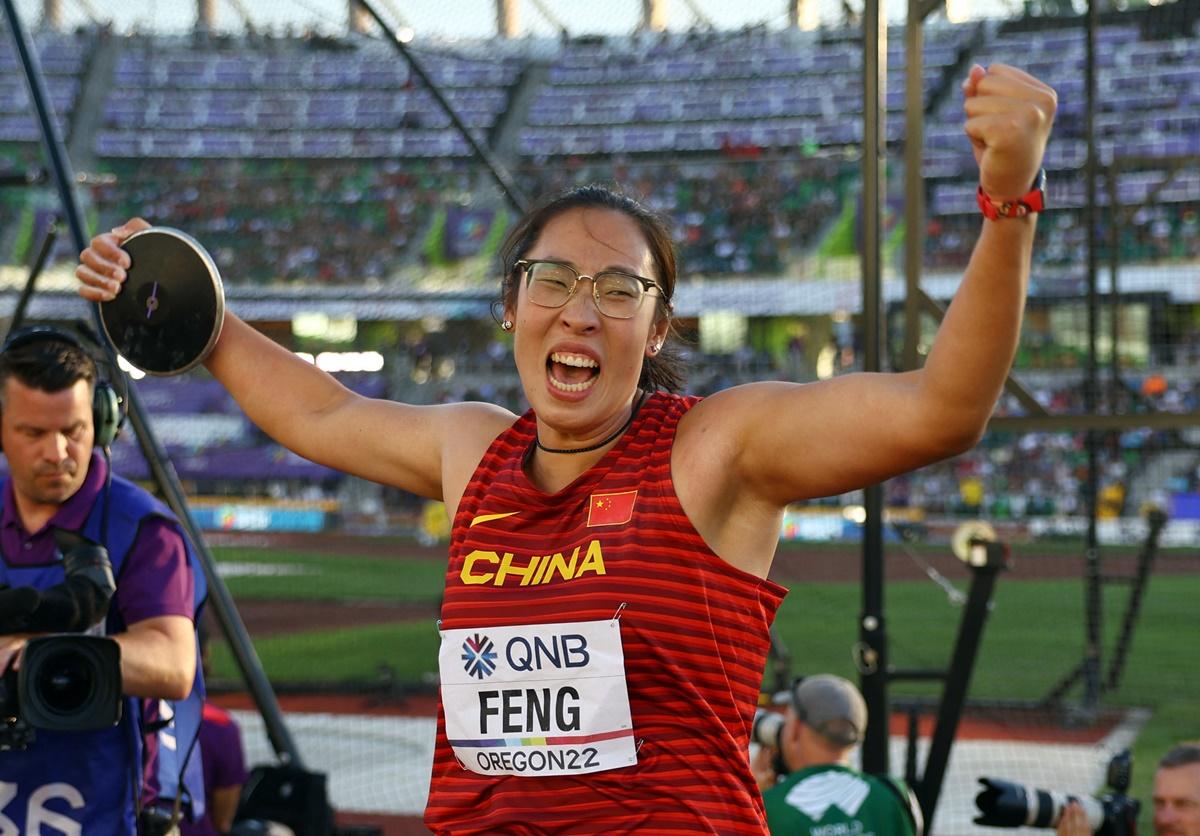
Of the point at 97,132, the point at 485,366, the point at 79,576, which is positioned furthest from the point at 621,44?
the point at 79,576

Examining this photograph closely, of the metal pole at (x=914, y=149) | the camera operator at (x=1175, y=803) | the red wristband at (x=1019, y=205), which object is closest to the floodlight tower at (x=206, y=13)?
the metal pole at (x=914, y=149)

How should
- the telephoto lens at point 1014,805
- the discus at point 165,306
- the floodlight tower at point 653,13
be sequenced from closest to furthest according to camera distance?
the discus at point 165,306 → the telephoto lens at point 1014,805 → the floodlight tower at point 653,13

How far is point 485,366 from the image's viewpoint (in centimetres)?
1293

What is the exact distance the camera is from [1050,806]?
143 inches

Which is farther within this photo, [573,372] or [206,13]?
[206,13]

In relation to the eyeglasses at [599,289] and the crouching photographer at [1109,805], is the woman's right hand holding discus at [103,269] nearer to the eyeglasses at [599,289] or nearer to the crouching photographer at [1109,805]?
the eyeglasses at [599,289]

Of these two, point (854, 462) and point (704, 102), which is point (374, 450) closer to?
point (854, 462)

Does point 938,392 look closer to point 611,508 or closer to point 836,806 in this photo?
point 611,508

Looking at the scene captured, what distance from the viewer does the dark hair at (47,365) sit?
297 centimetres

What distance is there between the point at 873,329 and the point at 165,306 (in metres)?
2.48

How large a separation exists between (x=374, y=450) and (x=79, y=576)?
763mm

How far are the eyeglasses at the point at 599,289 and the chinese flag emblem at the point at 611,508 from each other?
0.27 meters

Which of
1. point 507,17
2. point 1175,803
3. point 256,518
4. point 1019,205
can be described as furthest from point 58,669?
point 256,518

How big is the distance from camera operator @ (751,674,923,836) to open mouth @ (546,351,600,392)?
1.83 metres
